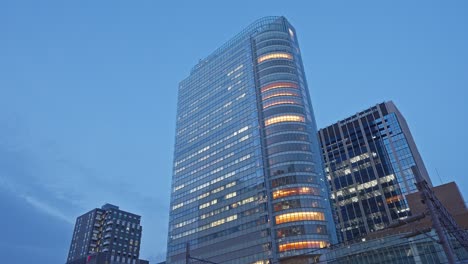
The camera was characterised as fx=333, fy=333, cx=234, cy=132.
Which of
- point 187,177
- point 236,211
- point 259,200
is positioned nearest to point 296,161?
point 259,200

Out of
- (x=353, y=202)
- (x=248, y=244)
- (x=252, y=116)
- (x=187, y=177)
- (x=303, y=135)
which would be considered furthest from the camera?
(x=353, y=202)

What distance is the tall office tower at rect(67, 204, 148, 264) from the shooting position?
174000 millimetres

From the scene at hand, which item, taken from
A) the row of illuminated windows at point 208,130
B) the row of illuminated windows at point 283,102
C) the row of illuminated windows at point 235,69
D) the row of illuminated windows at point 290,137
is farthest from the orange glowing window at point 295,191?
the row of illuminated windows at point 235,69

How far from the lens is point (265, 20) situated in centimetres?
14288

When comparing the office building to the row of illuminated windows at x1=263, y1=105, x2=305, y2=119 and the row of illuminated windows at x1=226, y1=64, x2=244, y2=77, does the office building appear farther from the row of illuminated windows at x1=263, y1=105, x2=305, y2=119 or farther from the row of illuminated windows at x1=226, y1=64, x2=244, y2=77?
the row of illuminated windows at x1=226, y1=64, x2=244, y2=77

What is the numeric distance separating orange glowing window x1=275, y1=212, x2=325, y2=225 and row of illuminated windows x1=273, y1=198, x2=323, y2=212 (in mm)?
2008

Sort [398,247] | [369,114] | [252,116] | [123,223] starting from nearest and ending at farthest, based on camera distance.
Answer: [398,247] < [252,116] < [369,114] < [123,223]

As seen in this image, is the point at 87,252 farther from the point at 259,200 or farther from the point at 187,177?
the point at 259,200

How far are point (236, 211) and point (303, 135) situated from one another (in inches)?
1276

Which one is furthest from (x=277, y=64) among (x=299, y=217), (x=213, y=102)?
(x=299, y=217)

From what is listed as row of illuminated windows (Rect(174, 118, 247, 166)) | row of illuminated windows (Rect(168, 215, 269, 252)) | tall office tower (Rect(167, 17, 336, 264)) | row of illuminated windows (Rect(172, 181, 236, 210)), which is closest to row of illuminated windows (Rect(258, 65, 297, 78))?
tall office tower (Rect(167, 17, 336, 264))

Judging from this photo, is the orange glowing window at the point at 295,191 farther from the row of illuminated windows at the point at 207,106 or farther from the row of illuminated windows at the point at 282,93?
the row of illuminated windows at the point at 207,106

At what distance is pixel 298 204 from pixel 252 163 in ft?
73.3

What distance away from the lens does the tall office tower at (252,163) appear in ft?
308
